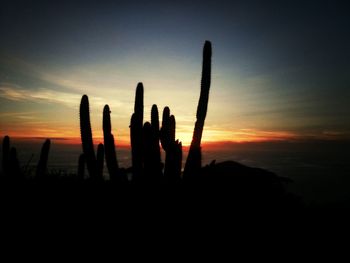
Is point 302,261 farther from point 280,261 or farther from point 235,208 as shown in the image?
point 235,208

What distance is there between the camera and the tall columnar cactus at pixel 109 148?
292 inches

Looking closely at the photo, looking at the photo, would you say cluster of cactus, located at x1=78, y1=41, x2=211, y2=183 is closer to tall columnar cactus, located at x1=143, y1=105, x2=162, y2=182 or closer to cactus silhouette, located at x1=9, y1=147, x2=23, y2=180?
tall columnar cactus, located at x1=143, y1=105, x2=162, y2=182

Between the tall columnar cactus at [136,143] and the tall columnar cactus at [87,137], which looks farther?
the tall columnar cactus at [87,137]

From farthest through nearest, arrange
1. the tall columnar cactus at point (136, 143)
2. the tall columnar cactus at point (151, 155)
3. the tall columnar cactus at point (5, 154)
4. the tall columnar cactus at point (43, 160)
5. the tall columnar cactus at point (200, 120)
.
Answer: the tall columnar cactus at point (43, 160)
the tall columnar cactus at point (5, 154)
the tall columnar cactus at point (200, 120)
the tall columnar cactus at point (136, 143)
the tall columnar cactus at point (151, 155)

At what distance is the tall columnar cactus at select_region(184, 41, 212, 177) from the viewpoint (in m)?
7.27

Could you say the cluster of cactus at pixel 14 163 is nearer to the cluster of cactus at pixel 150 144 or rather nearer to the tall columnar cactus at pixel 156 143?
the cluster of cactus at pixel 150 144

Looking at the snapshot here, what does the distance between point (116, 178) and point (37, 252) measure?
2597 millimetres

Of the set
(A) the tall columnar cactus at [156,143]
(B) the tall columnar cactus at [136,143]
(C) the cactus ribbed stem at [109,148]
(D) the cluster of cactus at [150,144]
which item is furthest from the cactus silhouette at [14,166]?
(A) the tall columnar cactus at [156,143]

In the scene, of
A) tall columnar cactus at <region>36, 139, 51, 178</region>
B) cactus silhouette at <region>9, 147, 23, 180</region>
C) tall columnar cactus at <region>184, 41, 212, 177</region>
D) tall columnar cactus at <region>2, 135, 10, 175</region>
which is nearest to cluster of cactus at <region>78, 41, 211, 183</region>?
tall columnar cactus at <region>184, 41, 212, 177</region>

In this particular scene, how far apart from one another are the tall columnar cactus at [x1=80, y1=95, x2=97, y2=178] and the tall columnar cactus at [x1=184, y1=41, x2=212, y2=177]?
2.50 meters

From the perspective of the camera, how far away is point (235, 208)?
6.86 metres

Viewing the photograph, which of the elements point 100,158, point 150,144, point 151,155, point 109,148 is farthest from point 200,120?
point 100,158

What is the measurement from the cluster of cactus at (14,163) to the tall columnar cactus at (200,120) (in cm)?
401

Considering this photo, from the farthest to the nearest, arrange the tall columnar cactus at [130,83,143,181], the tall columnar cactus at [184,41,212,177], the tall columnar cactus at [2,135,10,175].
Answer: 1. the tall columnar cactus at [2,135,10,175]
2. the tall columnar cactus at [184,41,212,177]
3. the tall columnar cactus at [130,83,143,181]
